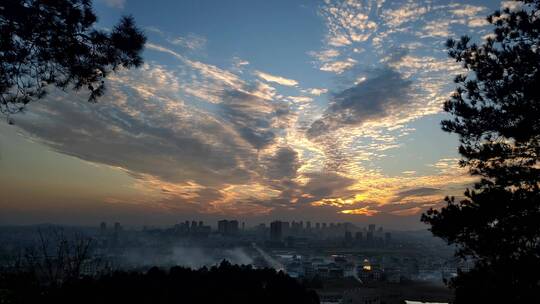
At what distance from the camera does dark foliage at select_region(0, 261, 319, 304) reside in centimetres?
1317

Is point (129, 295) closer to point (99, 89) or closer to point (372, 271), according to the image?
point (99, 89)

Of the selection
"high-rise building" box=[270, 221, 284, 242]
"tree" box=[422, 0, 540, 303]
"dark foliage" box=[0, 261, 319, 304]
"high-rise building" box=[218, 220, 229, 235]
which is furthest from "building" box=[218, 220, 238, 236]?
"tree" box=[422, 0, 540, 303]

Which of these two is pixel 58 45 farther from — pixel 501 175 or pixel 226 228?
pixel 226 228

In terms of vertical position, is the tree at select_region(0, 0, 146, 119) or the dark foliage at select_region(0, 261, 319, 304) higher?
the tree at select_region(0, 0, 146, 119)

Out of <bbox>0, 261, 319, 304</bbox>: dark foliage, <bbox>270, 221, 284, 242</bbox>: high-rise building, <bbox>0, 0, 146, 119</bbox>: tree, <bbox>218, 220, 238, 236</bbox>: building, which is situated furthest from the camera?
<bbox>218, 220, 238, 236</bbox>: building

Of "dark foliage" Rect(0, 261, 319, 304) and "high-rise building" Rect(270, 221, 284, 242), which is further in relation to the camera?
"high-rise building" Rect(270, 221, 284, 242)

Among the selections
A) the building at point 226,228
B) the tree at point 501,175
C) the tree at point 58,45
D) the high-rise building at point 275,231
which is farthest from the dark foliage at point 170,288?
the building at point 226,228

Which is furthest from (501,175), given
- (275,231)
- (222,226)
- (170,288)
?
(222,226)

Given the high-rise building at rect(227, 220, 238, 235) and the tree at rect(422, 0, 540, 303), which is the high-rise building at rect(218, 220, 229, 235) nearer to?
the high-rise building at rect(227, 220, 238, 235)

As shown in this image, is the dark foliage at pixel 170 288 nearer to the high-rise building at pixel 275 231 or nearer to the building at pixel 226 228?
the high-rise building at pixel 275 231

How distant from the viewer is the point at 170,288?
20.0 meters

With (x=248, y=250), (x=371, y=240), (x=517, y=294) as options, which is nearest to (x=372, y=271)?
(x=248, y=250)

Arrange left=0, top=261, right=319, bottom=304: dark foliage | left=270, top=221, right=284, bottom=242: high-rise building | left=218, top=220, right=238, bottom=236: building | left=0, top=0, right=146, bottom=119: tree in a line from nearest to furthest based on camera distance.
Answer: left=0, top=0, right=146, bottom=119: tree
left=0, top=261, right=319, bottom=304: dark foliage
left=270, top=221, right=284, bottom=242: high-rise building
left=218, top=220, right=238, bottom=236: building

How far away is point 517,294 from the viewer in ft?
30.0
